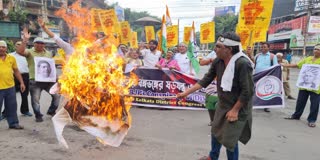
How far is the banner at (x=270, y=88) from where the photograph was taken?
741 cm

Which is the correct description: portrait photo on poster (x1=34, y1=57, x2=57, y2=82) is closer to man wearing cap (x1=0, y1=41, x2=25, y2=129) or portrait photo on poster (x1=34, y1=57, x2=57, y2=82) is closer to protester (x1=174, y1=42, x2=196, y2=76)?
man wearing cap (x1=0, y1=41, x2=25, y2=129)

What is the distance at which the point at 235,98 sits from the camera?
3359 millimetres

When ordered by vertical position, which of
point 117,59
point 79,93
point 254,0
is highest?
point 254,0

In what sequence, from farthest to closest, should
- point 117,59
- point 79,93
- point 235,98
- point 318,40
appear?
1. point 318,40
2. point 117,59
3. point 79,93
4. point 235,98

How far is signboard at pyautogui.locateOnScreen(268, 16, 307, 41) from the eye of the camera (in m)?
29.8

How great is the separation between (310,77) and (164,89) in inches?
139

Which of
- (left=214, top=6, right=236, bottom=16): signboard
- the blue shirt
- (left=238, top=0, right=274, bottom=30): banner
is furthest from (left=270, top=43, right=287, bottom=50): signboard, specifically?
(left=214, top=6, right=236, bottom=16): signboard

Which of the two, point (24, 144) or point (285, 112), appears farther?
point (285, 112)

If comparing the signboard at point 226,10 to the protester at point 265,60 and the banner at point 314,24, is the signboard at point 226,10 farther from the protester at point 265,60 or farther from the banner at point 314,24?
the protester at point 265,60

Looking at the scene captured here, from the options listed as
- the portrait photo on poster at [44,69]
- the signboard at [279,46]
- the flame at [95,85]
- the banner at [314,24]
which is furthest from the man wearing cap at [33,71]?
the signboard at [279,46]

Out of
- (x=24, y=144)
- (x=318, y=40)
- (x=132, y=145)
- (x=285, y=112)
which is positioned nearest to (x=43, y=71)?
(x=24, y=144)

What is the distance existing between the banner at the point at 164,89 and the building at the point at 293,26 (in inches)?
882

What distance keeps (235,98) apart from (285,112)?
5.19 metres

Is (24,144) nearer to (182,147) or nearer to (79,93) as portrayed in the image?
(79,93)
